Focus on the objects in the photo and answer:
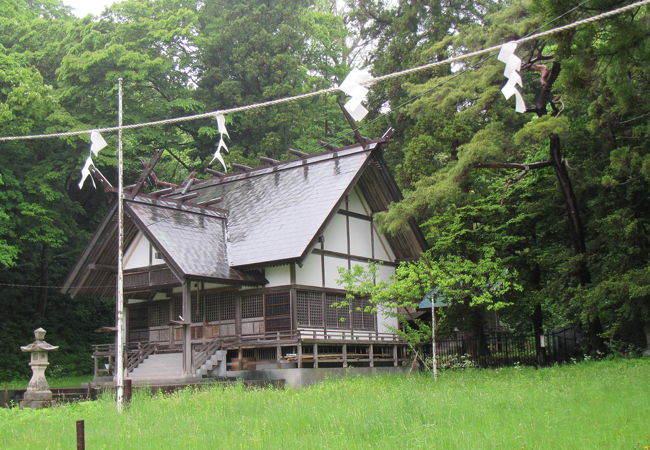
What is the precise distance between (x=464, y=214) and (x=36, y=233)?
61.1 feet

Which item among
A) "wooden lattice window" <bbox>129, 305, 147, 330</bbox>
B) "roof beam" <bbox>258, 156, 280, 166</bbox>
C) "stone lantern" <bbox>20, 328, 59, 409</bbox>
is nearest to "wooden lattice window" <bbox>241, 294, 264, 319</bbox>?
"wooden lattice window" <bbox>129, 305, 147, 330</bbox>

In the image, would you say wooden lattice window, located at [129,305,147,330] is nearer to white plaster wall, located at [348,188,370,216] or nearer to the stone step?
the stone step

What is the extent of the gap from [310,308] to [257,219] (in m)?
4.01

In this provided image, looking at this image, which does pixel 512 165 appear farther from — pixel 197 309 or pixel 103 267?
pixel 103 267

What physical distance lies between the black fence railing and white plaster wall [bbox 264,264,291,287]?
594 centimetres

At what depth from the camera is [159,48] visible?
4056 cm

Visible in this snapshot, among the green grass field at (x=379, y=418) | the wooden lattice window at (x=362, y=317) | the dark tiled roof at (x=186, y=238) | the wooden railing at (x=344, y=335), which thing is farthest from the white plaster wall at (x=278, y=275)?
the green grass field at (x=379, y=418)

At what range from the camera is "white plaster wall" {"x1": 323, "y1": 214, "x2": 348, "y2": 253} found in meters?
27.0

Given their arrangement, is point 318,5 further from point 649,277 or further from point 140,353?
point 649,277

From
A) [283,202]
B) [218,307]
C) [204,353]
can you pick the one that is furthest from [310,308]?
[283,202]

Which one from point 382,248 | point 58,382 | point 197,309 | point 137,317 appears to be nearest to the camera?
point 197,309

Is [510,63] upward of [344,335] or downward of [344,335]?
upward

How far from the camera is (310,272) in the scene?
26031 mm

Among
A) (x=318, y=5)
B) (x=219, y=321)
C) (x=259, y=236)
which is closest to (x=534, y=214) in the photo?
(x=259, y=236)
